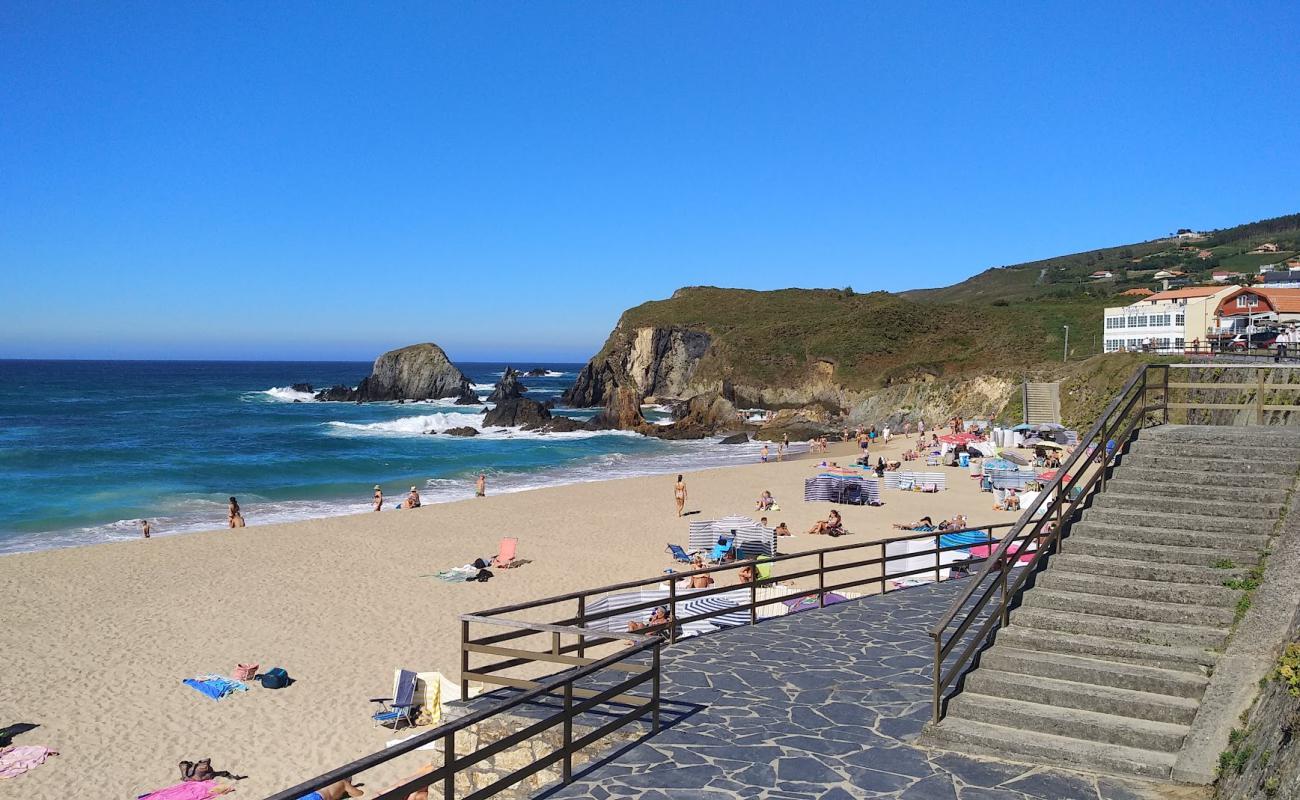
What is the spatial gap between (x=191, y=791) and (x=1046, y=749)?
327 inches

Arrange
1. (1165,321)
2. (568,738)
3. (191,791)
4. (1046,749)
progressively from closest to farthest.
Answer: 1. (568,738)
2. (1046,749)
3. (191,791)
4. (1165,321)

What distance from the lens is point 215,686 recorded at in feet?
40.0

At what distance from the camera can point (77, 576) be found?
19.3m

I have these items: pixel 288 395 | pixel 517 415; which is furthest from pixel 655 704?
pixel 288 395

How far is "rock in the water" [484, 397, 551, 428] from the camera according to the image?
2515 inches

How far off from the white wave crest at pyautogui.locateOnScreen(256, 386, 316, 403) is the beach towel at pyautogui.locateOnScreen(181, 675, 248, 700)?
8693 centimetres

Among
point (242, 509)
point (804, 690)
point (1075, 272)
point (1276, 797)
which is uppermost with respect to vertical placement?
point (1075, 272)

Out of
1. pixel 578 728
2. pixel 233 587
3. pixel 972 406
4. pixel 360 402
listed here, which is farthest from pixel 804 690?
pixel 360 402

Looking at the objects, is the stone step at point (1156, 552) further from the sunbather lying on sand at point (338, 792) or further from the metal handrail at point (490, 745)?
the sunbather lying on sand at point (338, 792)

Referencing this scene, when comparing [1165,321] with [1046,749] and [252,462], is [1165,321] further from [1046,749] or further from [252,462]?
A: [1046,749]

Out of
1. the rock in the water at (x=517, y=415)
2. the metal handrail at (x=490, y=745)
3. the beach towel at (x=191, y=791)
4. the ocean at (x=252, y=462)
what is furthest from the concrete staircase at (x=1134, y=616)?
the rock in the water at (x=517, y=415)

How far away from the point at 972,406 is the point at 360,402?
205 ft

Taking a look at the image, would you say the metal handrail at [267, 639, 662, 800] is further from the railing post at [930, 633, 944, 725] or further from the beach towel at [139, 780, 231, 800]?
the beach towel at [139, 780, 231, 800]

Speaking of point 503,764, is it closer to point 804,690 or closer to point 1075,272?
point 804,690
